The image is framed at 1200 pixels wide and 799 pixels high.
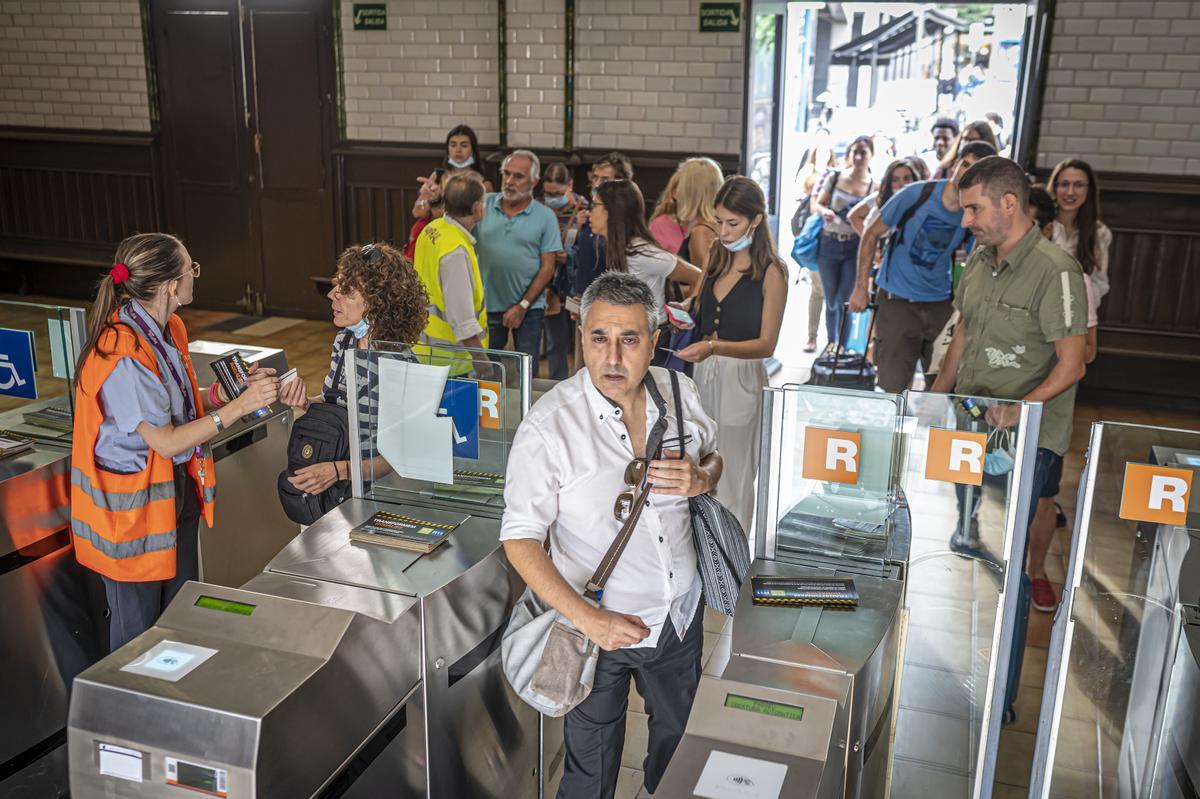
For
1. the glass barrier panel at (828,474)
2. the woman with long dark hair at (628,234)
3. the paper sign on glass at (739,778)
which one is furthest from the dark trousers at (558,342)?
the paper sign on glass at (739,778)

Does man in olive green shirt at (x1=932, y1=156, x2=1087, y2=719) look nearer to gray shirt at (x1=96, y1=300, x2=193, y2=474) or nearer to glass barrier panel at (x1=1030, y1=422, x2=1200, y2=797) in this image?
glass barrier panel at (x1=1030, y1=422, x2=1200, y2=797)

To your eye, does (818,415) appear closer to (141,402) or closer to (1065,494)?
(141,402)

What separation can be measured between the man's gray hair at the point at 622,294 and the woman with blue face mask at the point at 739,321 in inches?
53.3

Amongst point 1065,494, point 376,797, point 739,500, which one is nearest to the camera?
point 376,797

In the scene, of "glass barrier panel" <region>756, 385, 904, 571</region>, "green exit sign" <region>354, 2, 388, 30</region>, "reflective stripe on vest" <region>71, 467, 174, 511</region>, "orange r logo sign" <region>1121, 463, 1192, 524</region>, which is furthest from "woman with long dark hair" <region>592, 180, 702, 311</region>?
"green exit sign" <region>354, 2, 388, 30</region>

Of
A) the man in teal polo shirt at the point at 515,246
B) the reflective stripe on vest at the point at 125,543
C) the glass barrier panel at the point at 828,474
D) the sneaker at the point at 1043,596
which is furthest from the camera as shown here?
the man in teal polo shirt at the point at 515,246

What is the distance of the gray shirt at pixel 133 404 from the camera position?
2754mm

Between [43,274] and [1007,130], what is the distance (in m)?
8.93

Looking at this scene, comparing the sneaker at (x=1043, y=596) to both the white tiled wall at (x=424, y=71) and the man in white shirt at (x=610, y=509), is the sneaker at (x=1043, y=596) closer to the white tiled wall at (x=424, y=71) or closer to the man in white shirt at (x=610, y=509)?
the man in white shirt at (x=610, y=509)

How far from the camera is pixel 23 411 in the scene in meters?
3.49

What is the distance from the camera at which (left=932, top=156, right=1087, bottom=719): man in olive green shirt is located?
3338mm

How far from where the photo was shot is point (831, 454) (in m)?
2.53

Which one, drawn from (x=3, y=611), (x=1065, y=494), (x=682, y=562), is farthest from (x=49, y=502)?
(x=1065, y=494)

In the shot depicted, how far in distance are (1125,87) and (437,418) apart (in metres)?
5.88
